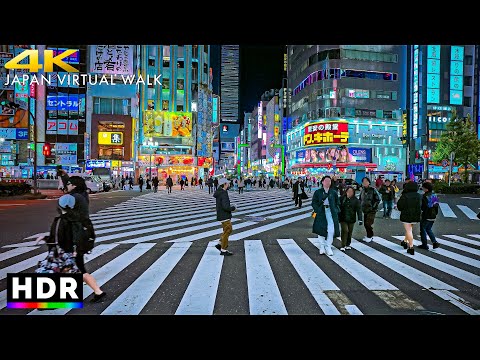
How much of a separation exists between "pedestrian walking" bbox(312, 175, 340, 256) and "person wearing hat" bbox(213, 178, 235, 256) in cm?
184

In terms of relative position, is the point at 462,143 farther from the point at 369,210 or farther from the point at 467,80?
the point at 467,80

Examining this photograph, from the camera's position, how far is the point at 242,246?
9.10m

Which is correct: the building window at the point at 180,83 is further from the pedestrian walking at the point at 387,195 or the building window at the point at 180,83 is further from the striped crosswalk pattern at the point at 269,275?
the striped crosswalk pattern at the point at 269,275

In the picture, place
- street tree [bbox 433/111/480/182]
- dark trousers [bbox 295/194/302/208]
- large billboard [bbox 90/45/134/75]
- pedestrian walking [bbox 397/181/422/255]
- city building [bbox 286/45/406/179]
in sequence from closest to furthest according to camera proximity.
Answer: pedestrian walking [bbox 397/181/422/255], dark trousers [bbox 295/194/302/208], large billboard [bbox 90/45/134/75], street tree [bbox 433/111/480/182], city building [bbox 286/45/406/179]

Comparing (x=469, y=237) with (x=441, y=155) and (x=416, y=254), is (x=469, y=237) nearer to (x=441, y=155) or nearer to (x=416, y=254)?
(x=416, y=254)

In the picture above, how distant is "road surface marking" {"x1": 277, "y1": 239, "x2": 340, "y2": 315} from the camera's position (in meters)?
4.85

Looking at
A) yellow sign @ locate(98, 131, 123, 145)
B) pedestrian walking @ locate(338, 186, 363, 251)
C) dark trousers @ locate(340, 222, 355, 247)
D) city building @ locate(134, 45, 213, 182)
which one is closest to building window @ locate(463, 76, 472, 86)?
city building @ locate(134, 45, 213, 182)

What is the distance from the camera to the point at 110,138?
2108 inches

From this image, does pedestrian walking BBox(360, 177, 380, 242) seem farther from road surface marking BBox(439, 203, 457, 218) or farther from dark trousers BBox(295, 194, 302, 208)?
dark trousers BBox(295, 194, 302, 208)

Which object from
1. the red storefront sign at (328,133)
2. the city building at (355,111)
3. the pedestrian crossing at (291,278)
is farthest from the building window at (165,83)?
the pedestrian crossing at (291,278)

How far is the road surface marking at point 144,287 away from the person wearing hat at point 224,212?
978mm
